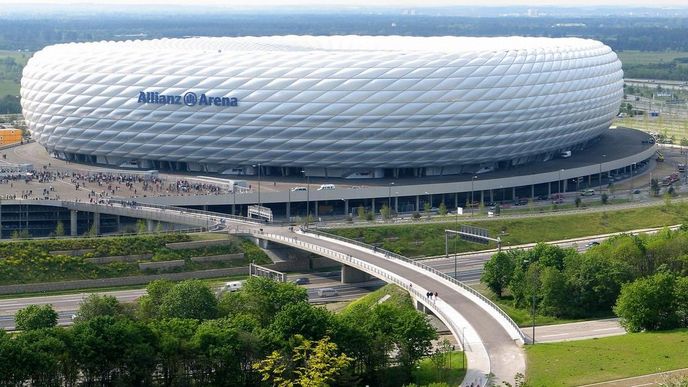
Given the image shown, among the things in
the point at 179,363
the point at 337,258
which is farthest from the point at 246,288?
the point at 337,258

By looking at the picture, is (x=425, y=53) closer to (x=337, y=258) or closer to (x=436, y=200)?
(x=436, y=200)

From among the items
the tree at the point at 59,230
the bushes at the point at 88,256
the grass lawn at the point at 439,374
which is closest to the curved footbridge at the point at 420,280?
the grass lawn at the point at 439,374

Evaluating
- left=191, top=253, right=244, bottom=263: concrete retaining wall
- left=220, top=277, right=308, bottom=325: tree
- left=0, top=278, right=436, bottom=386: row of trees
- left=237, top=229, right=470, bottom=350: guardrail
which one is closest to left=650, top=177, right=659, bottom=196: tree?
left=237, top=229, right=470, bottom=350: guardrail

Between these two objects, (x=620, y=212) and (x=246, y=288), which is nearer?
(x=246, y=288)

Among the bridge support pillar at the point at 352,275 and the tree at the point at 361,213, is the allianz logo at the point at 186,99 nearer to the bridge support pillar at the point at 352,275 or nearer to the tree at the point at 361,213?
the tree at the point at 361,213

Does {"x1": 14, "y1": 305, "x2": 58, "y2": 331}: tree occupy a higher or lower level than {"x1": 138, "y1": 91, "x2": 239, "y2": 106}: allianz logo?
lower

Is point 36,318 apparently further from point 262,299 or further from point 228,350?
point 228,350

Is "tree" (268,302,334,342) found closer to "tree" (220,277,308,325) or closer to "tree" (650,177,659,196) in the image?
"tree" (220,277,308,325)

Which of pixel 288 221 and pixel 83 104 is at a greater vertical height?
pixel 83 104
